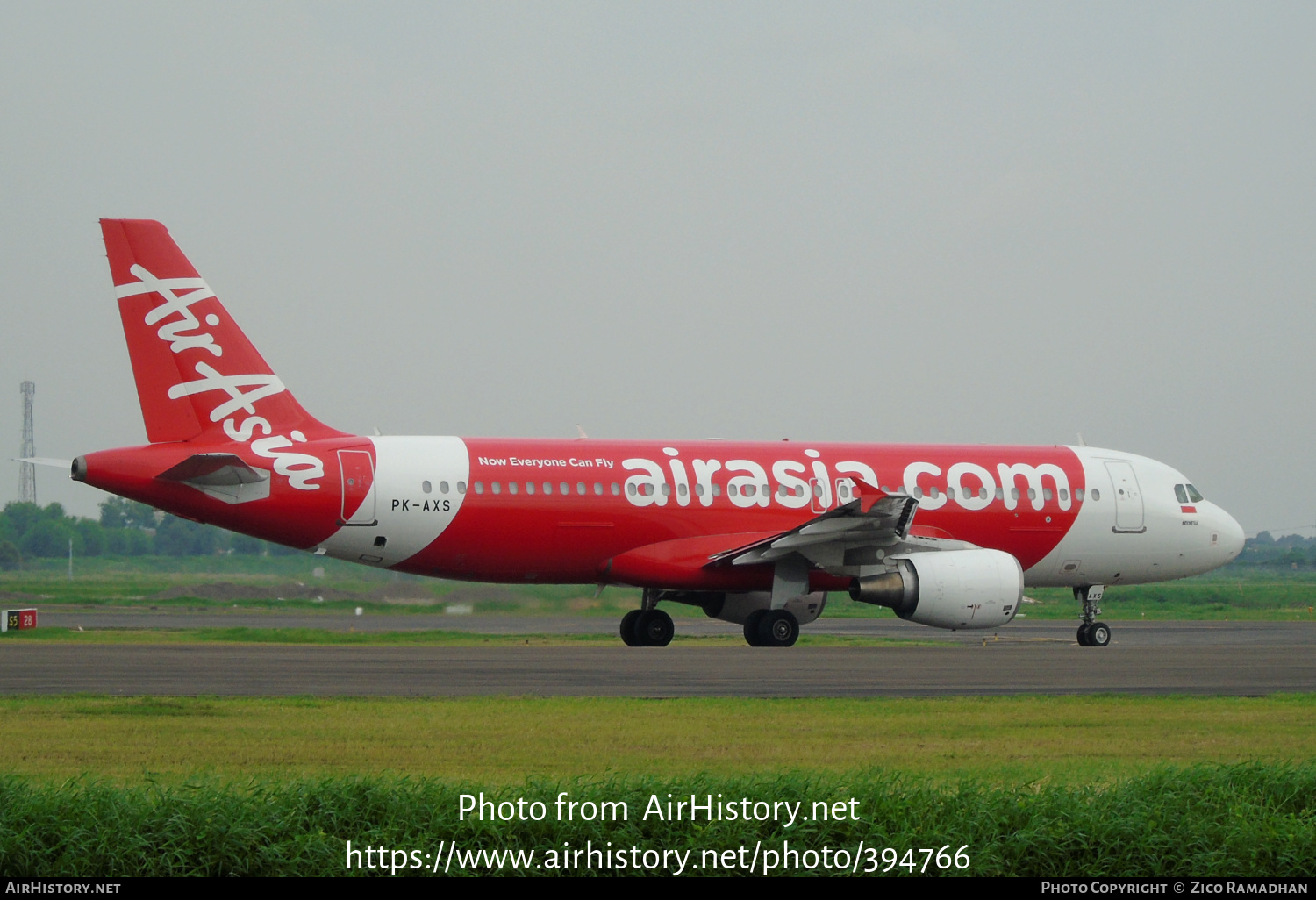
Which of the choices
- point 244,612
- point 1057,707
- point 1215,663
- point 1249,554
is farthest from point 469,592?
point 1249,554

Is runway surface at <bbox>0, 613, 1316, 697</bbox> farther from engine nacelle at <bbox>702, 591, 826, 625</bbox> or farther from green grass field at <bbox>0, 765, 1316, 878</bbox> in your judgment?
green grass field at <bbox>0, 765, 1316, 878</bbox>

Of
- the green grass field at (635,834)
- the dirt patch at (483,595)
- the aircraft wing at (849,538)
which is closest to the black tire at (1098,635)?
the aircraft wing at (849,538)

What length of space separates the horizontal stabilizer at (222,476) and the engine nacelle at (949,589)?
35.4 ft

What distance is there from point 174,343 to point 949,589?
14303 mm

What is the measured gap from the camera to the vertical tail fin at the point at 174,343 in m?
25.8

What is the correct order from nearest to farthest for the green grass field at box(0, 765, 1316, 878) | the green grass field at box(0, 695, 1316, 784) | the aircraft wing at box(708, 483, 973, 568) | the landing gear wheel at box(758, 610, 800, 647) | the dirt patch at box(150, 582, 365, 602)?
the green grass field at box(0, 765, 1316, 878) → the green grass field at box(0, 695, 1316, 784) → the aircraft wing at box(708, 483, 973, 568) → the landing gear wheel at box(758, 610, 800, 647) → the dirt patch at box(150, 582, 365, 602)

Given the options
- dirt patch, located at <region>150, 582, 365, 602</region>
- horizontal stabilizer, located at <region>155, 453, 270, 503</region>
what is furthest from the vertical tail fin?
dirt patch, located at <region>150, 582, 365, 602</region>

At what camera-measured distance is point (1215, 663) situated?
76.2 ft

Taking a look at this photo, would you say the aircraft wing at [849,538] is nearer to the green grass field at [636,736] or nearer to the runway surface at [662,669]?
the runway surface at [662,669]

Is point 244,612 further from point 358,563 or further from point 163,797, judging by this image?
point 163,797

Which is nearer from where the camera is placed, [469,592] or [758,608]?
[758,608]

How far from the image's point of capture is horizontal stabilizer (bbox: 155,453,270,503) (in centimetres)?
2495

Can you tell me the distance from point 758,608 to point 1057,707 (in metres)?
14.3

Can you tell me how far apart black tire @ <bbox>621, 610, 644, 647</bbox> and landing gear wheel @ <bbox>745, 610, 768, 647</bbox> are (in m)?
2.23
